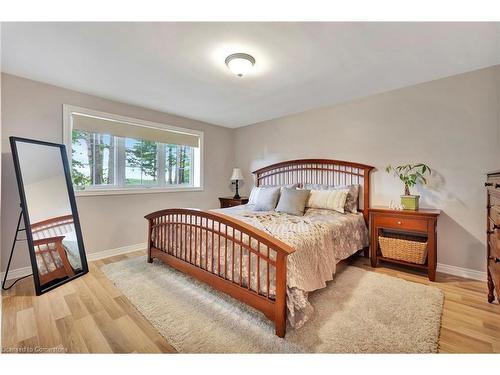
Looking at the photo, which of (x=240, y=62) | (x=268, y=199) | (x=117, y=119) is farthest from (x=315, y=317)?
(x=117, y=119)

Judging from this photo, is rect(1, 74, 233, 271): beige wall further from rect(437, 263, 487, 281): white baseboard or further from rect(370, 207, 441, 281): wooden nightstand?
rect(437, 263, 487, 281): white baseboard

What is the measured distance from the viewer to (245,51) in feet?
6.32

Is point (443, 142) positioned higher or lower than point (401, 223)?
higher

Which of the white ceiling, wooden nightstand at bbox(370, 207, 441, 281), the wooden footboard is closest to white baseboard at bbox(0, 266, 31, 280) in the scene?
the wooden footboard

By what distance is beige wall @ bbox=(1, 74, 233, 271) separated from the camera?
7.91 feet

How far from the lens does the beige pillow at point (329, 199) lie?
2.88m

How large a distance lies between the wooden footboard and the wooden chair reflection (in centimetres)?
96

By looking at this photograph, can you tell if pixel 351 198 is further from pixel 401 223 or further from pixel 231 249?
pixel 231 249

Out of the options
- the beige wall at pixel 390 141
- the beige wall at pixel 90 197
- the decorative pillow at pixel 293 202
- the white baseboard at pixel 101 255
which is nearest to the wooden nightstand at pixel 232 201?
the beige wall at pixel 90 197

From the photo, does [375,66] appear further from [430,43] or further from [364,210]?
[364,210]

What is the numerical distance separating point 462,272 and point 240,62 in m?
3.23

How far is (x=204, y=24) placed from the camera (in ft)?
5.25

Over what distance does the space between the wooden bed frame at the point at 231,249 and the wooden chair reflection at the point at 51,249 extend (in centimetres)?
86

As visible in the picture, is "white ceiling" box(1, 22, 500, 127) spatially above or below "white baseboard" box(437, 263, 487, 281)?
above
